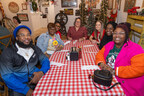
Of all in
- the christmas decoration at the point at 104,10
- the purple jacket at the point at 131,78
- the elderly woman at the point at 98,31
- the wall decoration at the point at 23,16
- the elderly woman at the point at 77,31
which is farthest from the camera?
the wall decoration at the point at 23,16

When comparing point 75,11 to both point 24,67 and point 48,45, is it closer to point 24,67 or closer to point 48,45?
point 48,45

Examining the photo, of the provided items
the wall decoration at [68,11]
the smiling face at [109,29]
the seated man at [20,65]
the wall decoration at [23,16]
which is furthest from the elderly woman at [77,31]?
the wall decoration at [23,16]

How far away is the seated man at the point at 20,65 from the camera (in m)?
1.25

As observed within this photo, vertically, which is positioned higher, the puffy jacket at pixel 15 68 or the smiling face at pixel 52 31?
the smiling face at pixel 52 31

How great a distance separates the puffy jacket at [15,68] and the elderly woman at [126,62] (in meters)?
0.99

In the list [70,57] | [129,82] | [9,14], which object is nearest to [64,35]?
[9,14]

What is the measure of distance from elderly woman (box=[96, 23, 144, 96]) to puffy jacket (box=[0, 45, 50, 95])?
994 mm

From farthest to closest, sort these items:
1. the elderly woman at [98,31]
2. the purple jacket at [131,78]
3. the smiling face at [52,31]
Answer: the elderly woman at [98,31] → the smiling face at [52,31] → the purple jacket at [131,78]

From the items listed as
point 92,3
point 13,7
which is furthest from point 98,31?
point 13,7

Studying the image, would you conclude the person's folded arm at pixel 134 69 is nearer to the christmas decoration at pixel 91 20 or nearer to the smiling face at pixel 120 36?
the smiling face at pixel 120 36

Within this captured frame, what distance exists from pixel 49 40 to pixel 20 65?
1119 mm

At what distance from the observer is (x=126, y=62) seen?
1.41m

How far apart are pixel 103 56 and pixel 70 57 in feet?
1.85

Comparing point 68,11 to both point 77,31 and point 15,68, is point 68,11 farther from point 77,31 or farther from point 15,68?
point 15,68
